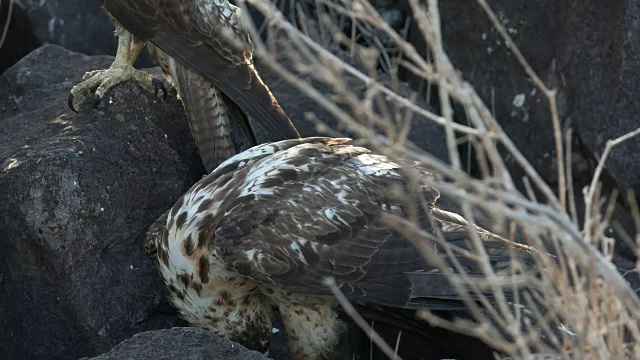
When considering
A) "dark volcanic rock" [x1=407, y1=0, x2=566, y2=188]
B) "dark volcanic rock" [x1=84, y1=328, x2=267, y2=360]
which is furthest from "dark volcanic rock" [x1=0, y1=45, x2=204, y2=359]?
"dark volcanic rock" [x1=407, y1=0, x2=566, y2=188]

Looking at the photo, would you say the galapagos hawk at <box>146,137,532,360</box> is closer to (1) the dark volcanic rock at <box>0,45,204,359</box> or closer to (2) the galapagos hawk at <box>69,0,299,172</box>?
(1) the dark volcanic rock at <box>0,45,204,359</box>

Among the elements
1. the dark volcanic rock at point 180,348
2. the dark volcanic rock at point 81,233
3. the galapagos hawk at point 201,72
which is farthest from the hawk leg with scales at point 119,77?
the dark volcanic rock at point 180,348

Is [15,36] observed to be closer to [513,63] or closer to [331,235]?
[513,63]

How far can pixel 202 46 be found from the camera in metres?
5.89

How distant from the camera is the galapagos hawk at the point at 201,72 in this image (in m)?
5.82

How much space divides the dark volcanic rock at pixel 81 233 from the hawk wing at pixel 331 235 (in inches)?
23.9

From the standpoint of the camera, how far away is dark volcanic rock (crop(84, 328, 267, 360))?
170 inches

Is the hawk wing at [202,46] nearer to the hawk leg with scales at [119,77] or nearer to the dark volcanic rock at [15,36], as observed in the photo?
the hawk leg with scales at [119,77]

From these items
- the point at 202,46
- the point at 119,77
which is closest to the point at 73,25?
the point at 119,77

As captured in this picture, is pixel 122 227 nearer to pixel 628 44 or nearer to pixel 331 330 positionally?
pixel 331 330

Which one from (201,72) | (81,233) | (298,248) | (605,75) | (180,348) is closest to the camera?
(180,348)

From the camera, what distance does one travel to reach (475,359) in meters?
5.13

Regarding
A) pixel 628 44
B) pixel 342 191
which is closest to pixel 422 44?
pixel 628 44

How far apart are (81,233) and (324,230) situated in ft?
3.46
